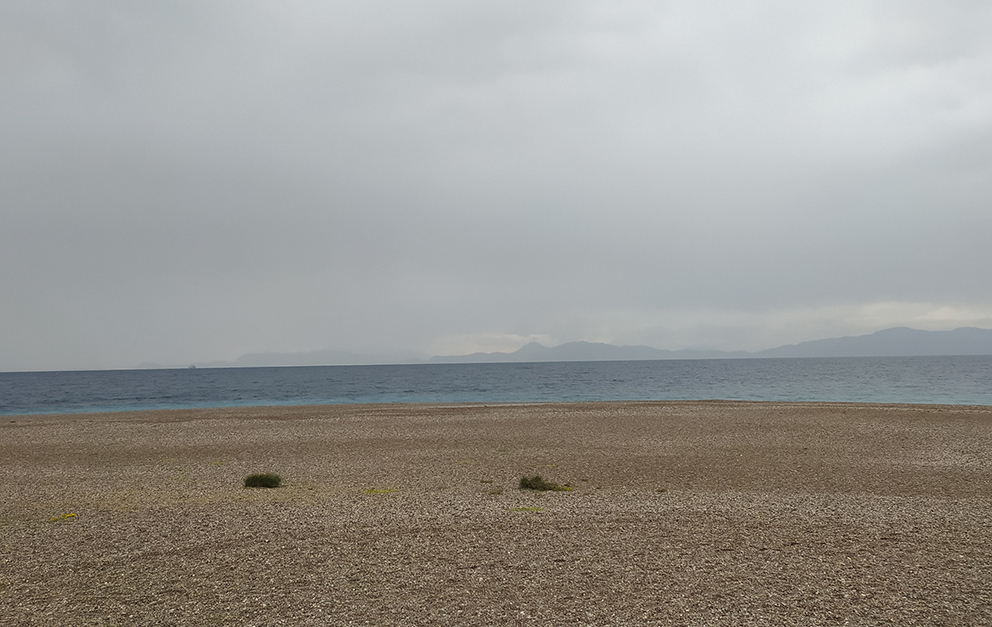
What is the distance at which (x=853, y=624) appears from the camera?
650cm

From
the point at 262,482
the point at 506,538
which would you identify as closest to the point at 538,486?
the point at 506,538

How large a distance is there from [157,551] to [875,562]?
1072 cm

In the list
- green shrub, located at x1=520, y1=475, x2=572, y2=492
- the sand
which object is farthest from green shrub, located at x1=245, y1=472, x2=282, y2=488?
green shrub, located at x1=520, y1=475, x2=572, y2=492

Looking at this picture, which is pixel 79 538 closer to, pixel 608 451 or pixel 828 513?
pixel 828 513

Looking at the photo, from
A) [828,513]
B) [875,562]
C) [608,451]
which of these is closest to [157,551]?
[875,562]

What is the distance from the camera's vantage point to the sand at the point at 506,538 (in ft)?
23.2

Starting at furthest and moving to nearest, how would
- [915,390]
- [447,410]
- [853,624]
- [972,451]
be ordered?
[915,390]
[447,410]
[972,451]
[853,624]

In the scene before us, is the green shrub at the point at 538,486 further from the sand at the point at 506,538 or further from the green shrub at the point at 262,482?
the green shrub at the point at 262,482

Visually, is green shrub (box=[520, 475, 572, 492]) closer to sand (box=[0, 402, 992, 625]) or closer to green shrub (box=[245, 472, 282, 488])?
sand (box=[0, 402, 992, 625])

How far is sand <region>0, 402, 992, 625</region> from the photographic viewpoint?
7062mm

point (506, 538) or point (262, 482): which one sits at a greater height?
point (506, 538)

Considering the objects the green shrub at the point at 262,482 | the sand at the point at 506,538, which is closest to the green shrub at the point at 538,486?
the sand at the point at 506,538

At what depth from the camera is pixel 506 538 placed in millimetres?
9578

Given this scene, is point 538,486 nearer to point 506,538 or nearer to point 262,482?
point 506,538
